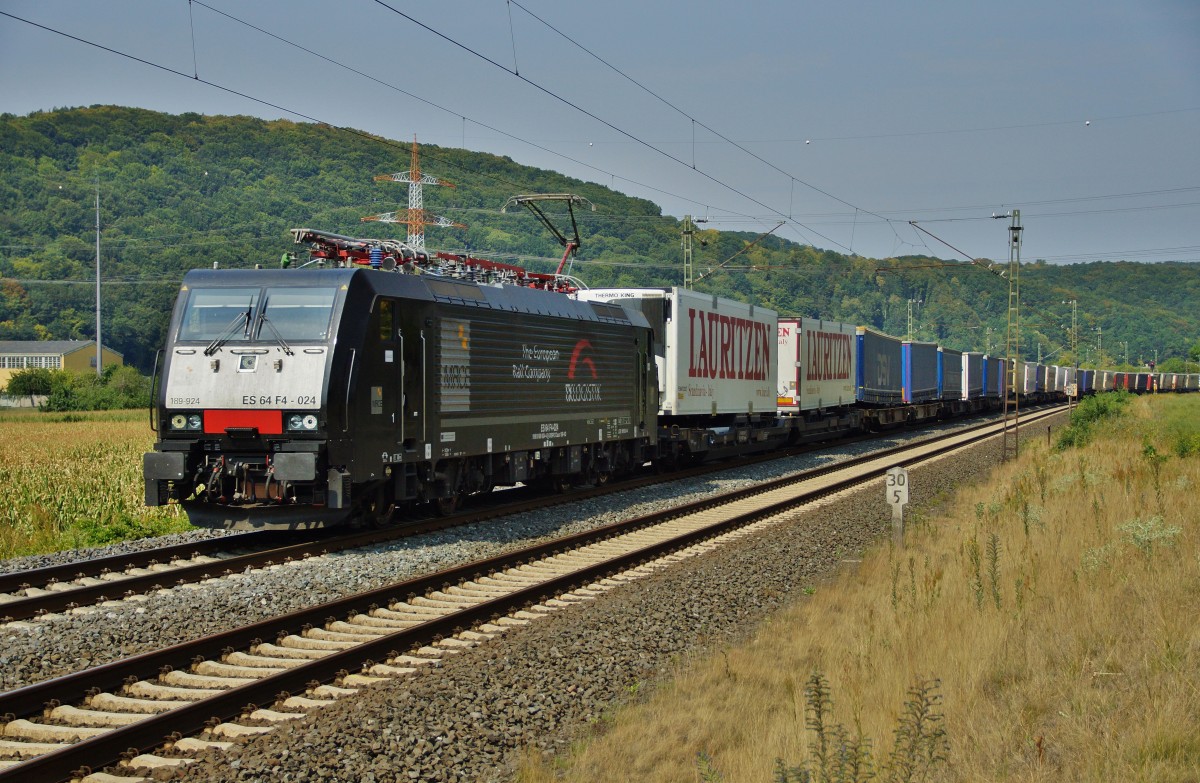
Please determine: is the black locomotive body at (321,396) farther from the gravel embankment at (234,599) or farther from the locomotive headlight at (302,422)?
the gravel embankment at (234,599)

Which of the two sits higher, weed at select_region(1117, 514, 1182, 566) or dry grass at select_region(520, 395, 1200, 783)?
weed at select_region(1117, 514, 1182, 566)

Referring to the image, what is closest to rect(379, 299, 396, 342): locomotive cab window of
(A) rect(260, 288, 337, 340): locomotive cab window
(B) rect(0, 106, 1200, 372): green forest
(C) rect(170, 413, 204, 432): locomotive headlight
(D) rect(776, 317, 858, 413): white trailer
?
(A) rect(260, 288, 337, 340): locomotive cab window

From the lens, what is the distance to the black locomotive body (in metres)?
12.3

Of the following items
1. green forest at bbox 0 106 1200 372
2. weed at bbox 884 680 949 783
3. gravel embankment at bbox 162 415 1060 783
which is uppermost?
green forest at bbox 0 106 1200 372

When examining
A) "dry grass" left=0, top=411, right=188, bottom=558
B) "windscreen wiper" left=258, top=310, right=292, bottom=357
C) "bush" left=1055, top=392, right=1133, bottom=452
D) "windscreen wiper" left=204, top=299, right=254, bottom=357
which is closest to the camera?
"windscreen wiper" left=258, top=310, right=292, bottom=357

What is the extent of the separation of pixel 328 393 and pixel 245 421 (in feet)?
3.54

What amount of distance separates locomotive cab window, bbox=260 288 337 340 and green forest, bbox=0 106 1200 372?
68.6 m

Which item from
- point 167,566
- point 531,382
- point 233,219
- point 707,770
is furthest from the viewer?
point 233,219

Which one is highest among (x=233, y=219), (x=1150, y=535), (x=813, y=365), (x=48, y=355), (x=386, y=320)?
(x=233, y=219)

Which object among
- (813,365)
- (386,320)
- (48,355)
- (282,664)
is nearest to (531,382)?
(386,320)

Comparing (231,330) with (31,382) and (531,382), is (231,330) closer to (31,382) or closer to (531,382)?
(531,382)

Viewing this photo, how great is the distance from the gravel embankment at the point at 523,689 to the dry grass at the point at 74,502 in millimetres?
7727

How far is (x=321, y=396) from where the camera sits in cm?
1224

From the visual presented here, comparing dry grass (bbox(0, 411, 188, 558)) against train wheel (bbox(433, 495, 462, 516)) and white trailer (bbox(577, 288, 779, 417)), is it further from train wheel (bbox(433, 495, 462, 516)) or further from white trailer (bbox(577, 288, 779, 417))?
white trailer (bbox(577, 288, 779, 417))
